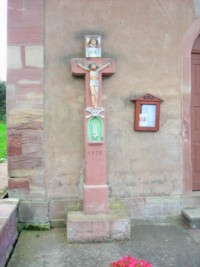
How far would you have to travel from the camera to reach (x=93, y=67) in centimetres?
414

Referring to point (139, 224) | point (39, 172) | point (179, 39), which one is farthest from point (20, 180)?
point (179, 39)

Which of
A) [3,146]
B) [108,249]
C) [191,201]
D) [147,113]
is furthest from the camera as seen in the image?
[3,146]

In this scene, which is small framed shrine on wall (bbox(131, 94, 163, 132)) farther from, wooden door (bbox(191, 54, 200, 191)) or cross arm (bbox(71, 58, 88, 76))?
cross arm (bbox(71, 58, 88, 76))

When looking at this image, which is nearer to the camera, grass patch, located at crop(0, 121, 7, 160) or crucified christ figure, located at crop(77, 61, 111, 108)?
crucified christ figure, located at crop(77, 61, 111, 108)

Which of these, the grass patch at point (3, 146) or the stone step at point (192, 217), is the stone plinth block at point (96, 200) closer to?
the stone step at point (192, 217)

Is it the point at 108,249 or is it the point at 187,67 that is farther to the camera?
the point at 187,67

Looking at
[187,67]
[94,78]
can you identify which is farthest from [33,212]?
[187,67]

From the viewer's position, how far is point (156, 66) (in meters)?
4.54

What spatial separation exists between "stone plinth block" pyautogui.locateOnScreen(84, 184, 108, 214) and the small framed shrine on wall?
105 cm

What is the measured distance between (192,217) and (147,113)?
161 centimetres

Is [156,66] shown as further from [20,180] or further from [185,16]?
[20,180]

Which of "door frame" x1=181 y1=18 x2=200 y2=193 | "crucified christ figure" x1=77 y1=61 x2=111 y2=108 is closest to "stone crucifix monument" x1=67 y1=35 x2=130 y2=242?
"crucified christ figure" x1=77 y1=61 x2=111 y2=108

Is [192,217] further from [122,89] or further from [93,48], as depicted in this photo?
[93,48]

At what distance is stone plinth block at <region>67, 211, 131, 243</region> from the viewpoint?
3881 millimetres
